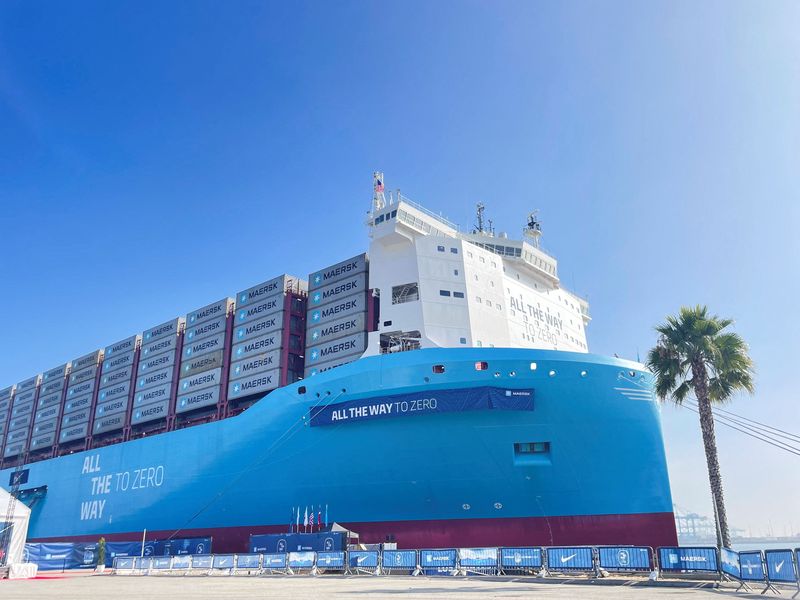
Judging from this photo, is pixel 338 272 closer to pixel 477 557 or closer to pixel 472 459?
pixel 472 459

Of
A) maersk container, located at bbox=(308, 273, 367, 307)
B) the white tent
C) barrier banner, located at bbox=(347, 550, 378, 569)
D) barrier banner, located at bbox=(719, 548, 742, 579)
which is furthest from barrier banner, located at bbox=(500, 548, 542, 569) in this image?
the white tent

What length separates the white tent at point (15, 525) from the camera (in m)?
24.4

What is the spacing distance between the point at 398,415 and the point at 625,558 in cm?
845

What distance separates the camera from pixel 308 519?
72.2 ft

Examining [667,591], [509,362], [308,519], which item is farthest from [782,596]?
[308,519]

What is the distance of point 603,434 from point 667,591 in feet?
27.8

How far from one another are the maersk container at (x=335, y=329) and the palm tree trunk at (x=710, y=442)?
12.7 meters

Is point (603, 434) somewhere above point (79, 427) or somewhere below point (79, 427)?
below

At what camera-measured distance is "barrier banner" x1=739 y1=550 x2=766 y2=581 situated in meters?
11.5

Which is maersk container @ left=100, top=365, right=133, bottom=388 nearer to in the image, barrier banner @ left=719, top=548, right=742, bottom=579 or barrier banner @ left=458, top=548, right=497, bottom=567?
barrier banner @ left=458, top=548, right=497, bottom=567

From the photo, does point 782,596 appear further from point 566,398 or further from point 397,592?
point 566,398

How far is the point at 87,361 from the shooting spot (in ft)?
140

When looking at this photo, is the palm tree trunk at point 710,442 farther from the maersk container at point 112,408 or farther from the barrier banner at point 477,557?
the maersk container at point 112,408

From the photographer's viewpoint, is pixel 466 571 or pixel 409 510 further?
pixel 409 510
